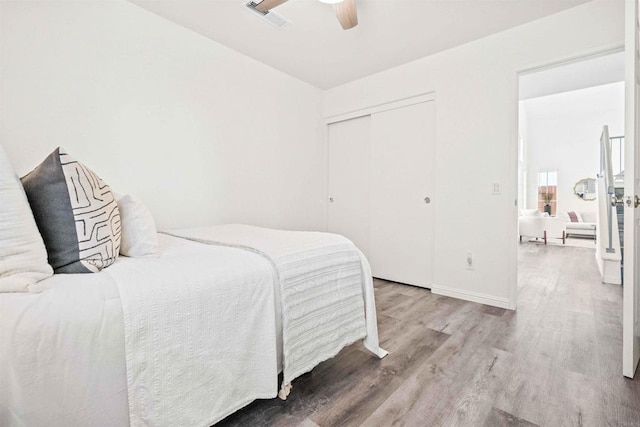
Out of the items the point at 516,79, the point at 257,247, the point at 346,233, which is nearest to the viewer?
the point at 257,247

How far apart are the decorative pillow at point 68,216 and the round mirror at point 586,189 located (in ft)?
34.0

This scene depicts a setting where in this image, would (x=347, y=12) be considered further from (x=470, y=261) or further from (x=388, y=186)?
(x=470, y=261)

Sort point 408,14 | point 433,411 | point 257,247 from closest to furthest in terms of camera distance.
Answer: point 433,411, point 257,247, point 408,14

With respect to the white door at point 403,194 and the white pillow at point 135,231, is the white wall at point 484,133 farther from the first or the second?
the white pillow at point 135,231

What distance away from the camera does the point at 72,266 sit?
1.00 m

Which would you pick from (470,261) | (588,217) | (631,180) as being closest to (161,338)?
(631,180)

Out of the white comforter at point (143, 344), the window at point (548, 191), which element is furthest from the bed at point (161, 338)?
the window at point (548, 191)

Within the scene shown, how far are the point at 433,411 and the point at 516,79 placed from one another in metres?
2.61

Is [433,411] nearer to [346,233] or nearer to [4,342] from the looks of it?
[4,342]

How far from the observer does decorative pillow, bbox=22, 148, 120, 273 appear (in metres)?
1.01

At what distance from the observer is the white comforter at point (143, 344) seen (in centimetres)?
73

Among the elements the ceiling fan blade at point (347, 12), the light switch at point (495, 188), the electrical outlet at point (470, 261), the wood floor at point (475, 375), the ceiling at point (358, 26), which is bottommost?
the wood floor at point (475, 375)

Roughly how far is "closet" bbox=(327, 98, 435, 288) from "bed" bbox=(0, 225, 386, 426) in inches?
75.7

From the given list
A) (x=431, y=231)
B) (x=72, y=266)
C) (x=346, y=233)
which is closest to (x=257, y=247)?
(x=72, y=266)
